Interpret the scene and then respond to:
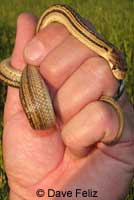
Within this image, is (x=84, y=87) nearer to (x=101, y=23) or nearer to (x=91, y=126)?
(x=91, y=126)

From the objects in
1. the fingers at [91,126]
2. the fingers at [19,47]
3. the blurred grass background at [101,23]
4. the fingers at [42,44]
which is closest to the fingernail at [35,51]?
the fingers at [42,44]

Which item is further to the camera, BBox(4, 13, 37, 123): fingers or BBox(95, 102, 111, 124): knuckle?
BBox(4, 13, 37, 123): fingers

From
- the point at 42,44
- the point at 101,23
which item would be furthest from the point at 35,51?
the point at 101,23

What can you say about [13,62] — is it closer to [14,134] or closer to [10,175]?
[14,134]

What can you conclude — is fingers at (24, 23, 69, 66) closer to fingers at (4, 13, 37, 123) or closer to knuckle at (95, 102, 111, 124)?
fingers at (4, 13, 37, 123)

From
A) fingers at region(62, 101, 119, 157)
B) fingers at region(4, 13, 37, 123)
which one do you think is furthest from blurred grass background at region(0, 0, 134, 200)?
fingers at region(62, 101, 119, 157)
